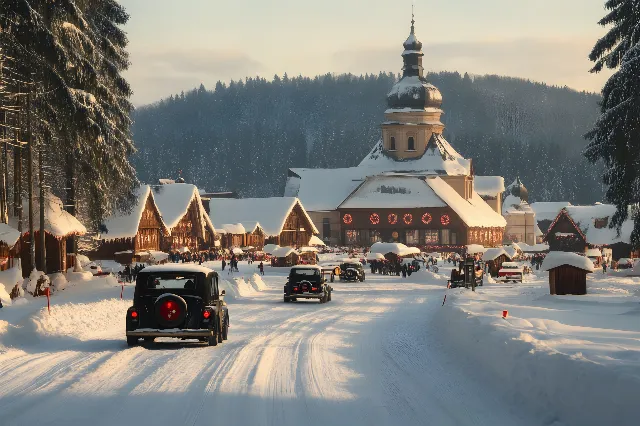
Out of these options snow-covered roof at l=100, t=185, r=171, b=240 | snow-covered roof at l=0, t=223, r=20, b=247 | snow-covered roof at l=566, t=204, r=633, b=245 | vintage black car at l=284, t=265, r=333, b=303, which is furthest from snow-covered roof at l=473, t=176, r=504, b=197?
snow-covered roof at l=0, t=223, r=20, b=247

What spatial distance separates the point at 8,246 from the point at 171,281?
2117 centimetres

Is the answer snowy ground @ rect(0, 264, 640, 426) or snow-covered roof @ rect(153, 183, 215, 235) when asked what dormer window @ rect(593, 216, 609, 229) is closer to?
snow-covered roof @ rect(153, 183, 215, 235)

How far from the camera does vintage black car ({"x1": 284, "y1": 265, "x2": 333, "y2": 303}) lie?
38.8m

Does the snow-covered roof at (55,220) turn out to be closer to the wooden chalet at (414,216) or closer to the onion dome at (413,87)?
the wooden chalet at (414,216)

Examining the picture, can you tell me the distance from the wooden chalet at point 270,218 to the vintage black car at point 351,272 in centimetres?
3647

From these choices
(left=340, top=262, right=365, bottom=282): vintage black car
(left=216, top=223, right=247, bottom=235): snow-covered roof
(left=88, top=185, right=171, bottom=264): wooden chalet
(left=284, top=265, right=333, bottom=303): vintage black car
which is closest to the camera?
(left=284, top=265, right=333, bottom=303): vintage black car

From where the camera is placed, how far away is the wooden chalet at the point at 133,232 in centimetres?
6750

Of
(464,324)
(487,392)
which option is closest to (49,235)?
(464,324)

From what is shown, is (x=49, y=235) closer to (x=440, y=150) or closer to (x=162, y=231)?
(x=162, y=231)

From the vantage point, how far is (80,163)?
43500 millimetres

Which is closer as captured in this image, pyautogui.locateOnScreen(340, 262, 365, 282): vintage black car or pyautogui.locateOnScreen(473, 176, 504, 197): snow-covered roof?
pyautogui.locateOnScreen(340, 262, 365, 282): vintage black car

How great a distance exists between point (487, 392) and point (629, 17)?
26.4 meters

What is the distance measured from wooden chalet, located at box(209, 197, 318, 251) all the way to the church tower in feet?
91.9

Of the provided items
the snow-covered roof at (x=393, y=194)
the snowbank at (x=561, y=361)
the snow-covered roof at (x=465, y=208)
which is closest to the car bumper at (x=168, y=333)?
the snowbank at (x=561, y=361)
